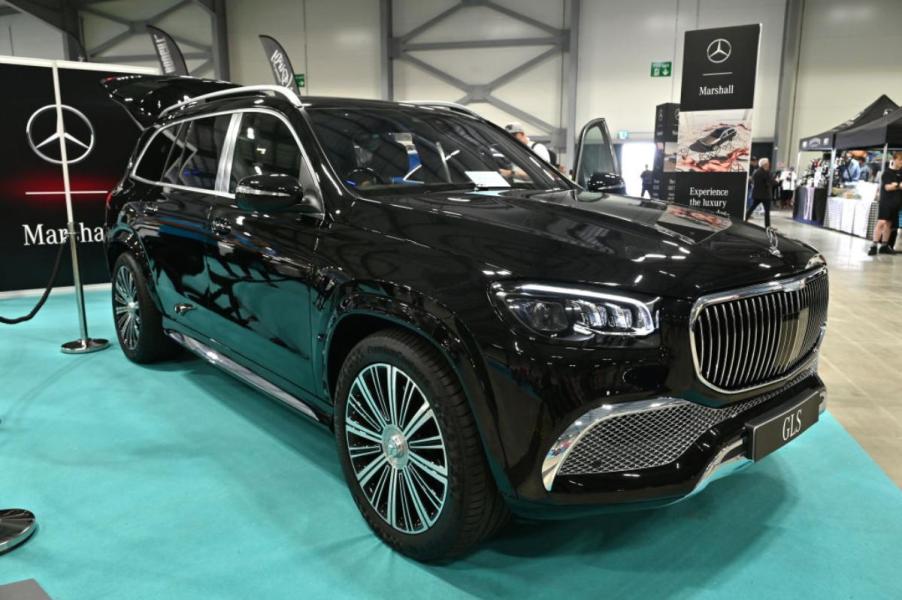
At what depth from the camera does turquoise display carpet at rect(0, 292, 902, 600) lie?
1.99 m

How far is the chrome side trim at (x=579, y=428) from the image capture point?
164 cm

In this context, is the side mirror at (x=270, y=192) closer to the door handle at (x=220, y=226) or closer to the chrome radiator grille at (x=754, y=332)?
the door handle at (x=220, y=226)

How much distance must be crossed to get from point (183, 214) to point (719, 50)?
4.88 metres

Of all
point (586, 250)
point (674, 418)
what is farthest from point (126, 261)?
point (674, 418)

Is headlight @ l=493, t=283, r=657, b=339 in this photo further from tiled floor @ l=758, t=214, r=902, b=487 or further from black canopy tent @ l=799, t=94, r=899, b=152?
black canopy tent @ l=799, t=94, r=899, b=152

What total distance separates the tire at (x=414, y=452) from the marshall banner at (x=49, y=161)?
5.14 meters

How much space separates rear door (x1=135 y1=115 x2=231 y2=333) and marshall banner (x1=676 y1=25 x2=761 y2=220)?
436cm

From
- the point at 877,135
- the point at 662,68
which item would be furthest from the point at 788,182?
the point at 877,135

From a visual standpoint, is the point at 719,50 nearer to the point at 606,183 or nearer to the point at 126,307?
the point at 606,183

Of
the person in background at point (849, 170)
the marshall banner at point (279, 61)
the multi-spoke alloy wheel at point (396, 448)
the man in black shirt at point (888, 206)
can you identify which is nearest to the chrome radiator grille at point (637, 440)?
the multi-spoke alloy wheel at point (396, 448)

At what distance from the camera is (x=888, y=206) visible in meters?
10.0

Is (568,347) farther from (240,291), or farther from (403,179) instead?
(240,291)

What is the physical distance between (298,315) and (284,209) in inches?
15.5

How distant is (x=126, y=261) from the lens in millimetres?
3941
